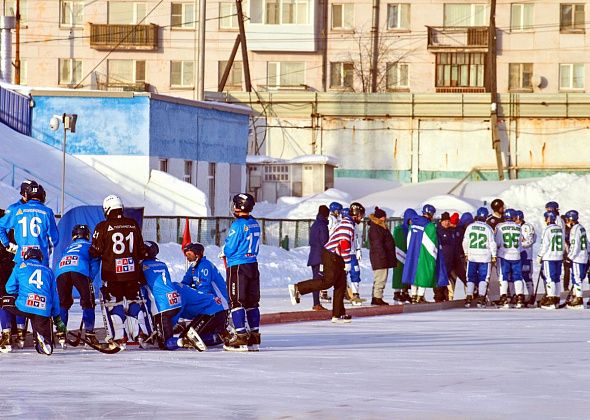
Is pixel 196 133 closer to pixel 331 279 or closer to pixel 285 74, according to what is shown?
pixel 285 74

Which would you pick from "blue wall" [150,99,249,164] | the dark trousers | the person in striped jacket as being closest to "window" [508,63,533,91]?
"blue wall" [150,99,249,164]

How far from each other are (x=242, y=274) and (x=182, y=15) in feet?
189

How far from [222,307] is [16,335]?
7.37 ft

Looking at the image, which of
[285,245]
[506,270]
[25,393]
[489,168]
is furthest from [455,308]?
[489,168]

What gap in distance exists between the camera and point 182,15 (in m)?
73.1

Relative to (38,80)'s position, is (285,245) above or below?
below

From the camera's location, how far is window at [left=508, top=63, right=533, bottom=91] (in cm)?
7112

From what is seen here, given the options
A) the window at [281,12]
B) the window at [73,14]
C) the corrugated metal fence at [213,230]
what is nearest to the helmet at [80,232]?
the corrugated metal fence at [213,230]

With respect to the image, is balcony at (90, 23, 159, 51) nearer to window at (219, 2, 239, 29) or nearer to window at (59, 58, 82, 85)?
window at (59, 58, 82, 85)

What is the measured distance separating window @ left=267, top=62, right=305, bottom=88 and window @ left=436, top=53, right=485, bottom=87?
6.42 m

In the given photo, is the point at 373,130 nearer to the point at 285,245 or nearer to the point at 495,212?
the point at 285,245

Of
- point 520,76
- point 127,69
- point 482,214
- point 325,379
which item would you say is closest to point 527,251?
point 482,214

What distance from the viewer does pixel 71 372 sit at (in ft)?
45.6

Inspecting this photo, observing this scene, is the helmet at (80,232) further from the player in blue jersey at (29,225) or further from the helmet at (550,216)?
the helmet at (550,216)
